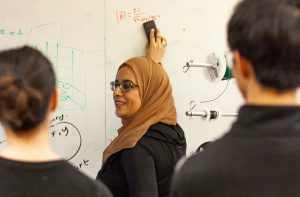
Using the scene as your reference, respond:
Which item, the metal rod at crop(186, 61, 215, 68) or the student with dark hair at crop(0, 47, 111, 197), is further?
the metal rod at crop(186, 61, 215, 68)

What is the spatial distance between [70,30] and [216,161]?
3.66 feet

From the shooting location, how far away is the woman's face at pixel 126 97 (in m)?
1.69

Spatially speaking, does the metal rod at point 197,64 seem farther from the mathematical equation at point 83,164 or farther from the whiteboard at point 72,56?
the mathematical equation at point 83,164

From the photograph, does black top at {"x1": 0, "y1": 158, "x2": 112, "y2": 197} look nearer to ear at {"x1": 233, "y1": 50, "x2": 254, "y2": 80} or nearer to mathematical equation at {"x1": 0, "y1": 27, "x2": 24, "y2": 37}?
ear at {"x1": 233, "y1": 50, "x2": 254, "y2": 80}

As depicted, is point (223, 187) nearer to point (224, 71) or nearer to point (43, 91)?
point (43, 91)

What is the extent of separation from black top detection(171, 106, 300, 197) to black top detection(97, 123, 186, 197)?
0.75 m

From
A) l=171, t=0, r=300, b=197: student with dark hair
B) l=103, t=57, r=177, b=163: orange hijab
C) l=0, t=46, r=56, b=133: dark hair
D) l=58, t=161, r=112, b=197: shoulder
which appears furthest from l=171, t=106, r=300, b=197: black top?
l=103, t=57, r=177, b=163: orange hijab

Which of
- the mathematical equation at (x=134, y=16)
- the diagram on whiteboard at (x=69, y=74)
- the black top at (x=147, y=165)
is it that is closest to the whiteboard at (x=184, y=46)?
the mathematical equation at (x=134, y=16)

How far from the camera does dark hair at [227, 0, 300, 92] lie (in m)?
0.72

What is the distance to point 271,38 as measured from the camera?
72cm

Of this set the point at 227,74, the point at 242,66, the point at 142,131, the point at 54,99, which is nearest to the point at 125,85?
the point at 142,131

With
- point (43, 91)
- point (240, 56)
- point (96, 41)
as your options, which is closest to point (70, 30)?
point (96, 41)

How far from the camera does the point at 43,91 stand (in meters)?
0.79

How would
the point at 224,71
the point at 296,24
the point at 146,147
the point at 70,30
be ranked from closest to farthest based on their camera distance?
the point at 296,24
the point at 146,147
the point at 70,30
the point at 224,71
